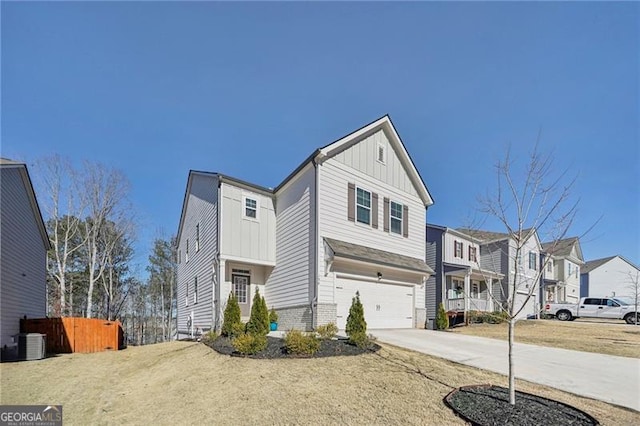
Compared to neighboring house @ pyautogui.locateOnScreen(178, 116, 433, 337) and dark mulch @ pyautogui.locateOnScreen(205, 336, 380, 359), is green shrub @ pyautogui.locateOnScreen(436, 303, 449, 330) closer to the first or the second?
neighboring house @ pyautogui.locateOnScreen(178, 116, 433, 337)

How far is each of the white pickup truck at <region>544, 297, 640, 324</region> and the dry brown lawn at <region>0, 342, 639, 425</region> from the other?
22568 mm

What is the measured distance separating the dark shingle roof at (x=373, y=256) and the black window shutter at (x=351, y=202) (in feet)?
3.85

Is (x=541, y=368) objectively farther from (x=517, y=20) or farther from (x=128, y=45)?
(x=128, y=45)

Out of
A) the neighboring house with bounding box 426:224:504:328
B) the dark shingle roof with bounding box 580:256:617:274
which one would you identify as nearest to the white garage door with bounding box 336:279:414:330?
the neighboring house with bounding box 426:224:504:328

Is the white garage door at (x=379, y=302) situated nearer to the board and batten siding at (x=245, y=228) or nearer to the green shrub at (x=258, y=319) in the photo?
the green shrub at (x=258, y=319)

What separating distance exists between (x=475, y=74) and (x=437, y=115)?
131 inches

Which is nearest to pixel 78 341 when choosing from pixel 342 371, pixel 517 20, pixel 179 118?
pixel 179 118

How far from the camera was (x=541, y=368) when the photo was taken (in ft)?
29.5

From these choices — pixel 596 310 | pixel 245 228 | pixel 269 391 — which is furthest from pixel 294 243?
pixel 596 310

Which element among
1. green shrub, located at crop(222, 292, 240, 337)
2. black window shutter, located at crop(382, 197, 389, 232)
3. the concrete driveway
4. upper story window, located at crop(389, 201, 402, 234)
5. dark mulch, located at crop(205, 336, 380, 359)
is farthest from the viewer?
upper story window, located at crop(389, 201, 402, 234)

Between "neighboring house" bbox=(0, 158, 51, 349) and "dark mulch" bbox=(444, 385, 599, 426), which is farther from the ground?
"neighboring house" bbox=(0, 158, 51, 349)

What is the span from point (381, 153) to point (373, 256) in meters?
5.11

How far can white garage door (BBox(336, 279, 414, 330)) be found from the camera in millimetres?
14227

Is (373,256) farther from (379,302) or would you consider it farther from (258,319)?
(258,319)
